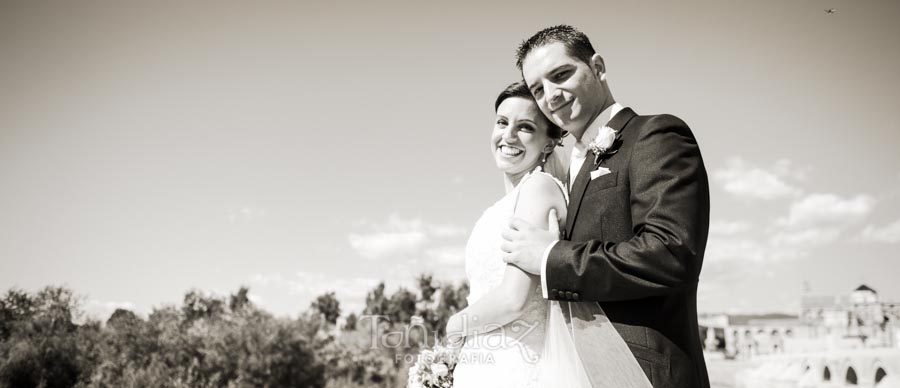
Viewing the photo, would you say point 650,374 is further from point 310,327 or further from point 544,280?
point 310,327

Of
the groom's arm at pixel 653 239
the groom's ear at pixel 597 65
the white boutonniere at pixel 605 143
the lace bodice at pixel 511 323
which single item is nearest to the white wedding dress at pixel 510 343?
the lace bodice at pixel 511 323

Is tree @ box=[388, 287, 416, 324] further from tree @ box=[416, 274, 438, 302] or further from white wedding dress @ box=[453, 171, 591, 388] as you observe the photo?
white wedding dress @ box=[453, 171, 591, 388]

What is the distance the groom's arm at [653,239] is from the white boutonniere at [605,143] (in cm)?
15

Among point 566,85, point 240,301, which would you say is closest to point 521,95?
point 566,85

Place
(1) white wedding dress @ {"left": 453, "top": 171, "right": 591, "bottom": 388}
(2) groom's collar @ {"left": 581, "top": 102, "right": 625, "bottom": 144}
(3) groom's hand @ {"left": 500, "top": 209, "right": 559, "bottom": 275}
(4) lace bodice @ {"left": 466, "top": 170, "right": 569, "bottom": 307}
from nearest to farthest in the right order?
(3) groom's hand @ {"left": 500, "top": 209, "right": 559, "bottom": 275} < (1) white wedding dress @ {"left": 453, "top": 171, "right": 591, "bottom": 388} < (2) groom's collar @ {"left": 581, "top": 102, "right": 625, "bottom": 144} < (4) lace bodice @ {"left": 466, "top": 170, "right": 569, "bottom": 307}

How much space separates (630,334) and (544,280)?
1.31 ft

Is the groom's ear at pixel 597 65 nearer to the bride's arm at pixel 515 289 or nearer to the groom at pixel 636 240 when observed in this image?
the groom at pixel 636 240

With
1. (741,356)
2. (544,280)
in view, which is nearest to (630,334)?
(544,280)

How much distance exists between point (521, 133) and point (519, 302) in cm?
105

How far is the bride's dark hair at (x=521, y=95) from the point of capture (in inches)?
129

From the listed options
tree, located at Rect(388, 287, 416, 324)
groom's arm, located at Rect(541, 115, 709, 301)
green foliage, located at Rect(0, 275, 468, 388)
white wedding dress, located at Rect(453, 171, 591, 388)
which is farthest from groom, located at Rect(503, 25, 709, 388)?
tree, located at Rect(388, 287, 416, 324)

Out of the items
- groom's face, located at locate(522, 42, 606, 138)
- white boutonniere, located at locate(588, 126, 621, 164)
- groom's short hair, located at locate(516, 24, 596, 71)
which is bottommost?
white boutonniere, located at locate(588, 126, 621, 164)

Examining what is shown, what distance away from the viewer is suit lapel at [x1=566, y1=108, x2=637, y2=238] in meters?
2.61

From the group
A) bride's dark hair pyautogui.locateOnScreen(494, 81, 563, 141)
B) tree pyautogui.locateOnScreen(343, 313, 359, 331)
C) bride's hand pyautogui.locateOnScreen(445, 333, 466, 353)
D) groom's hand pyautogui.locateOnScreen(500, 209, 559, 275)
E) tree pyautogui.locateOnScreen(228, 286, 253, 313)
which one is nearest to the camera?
groom's hand pyautogui.locateOnScreen(500, 209, 559, 275)
